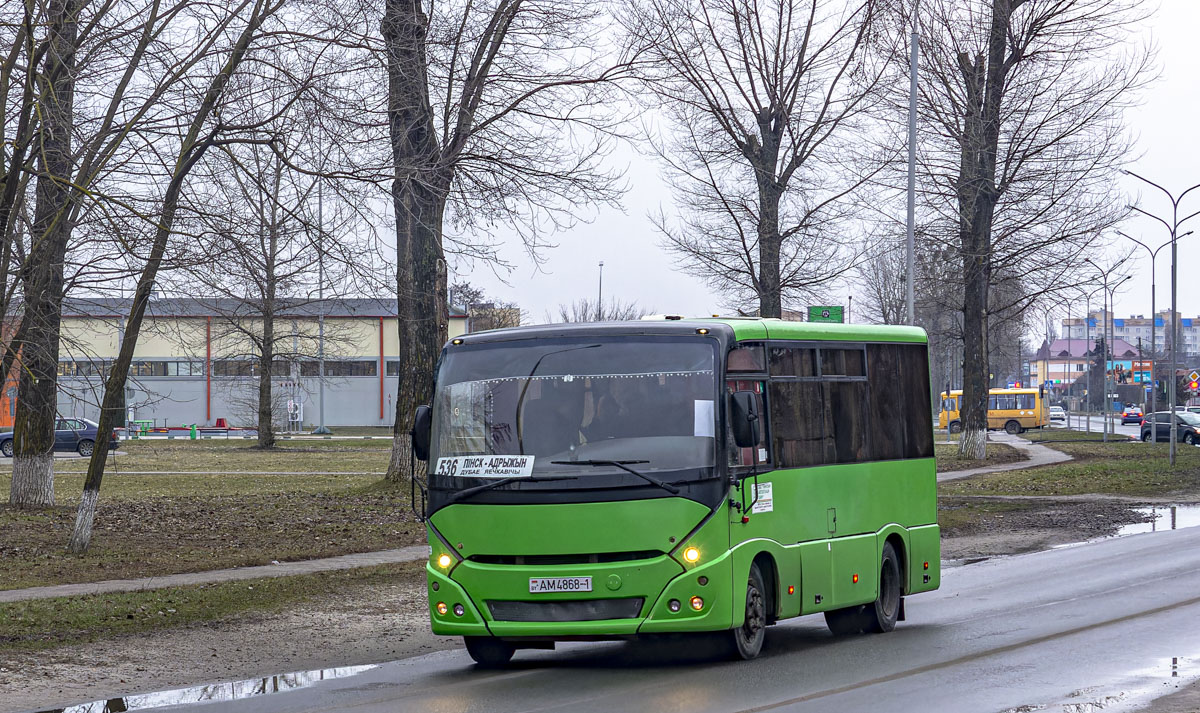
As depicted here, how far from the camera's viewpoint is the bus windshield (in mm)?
10258

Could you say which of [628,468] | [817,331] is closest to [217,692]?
[628,468]

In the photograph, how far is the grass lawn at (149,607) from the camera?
→ 41.1 ft

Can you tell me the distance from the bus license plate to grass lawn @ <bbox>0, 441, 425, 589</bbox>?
7.81 meters

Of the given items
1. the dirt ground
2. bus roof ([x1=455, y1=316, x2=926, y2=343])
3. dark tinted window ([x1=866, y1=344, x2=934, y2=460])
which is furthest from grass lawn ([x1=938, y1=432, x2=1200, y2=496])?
bus roof ([x1=455, y1=316, x2=926, y2=343])

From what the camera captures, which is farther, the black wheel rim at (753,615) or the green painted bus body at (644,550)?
the black wheel rim at (753,615)

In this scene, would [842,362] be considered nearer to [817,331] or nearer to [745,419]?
[817,331]

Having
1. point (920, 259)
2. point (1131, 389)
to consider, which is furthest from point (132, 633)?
point (1131, 389)

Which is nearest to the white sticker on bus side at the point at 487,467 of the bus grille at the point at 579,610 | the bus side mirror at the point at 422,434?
the bus side mirror at the point at 422,434

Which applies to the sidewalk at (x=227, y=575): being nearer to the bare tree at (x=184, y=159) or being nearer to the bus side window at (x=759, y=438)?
the bare tree at (x=184, y=159)

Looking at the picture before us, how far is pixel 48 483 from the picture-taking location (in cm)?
2403

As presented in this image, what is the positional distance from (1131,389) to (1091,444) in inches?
3168

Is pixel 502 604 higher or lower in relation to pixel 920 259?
lower

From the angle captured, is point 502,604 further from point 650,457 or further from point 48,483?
point 48,483

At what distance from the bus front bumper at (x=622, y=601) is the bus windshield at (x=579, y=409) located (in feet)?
2.05
